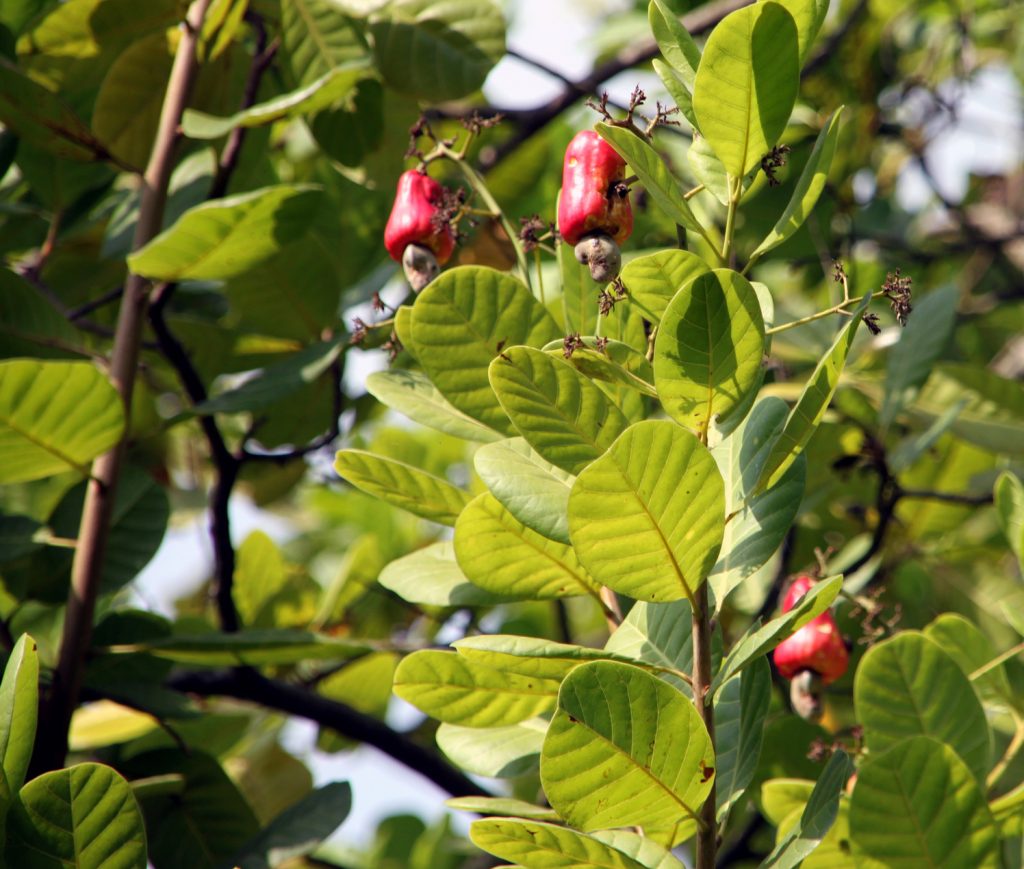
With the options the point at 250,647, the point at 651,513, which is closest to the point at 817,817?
the point at 651,513

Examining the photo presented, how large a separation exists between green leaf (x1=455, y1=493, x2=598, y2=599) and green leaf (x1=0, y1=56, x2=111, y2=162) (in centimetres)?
71

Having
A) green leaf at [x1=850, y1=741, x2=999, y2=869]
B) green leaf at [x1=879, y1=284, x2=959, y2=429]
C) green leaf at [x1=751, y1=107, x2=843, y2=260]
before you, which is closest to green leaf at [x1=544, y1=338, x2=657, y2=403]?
green leaf at [x1=751, y1=107, x2=843, y2=260]

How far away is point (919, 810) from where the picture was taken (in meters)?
0.89

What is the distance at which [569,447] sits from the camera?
2.64 feet

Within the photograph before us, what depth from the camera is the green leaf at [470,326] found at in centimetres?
91

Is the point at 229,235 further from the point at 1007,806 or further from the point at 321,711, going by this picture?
the point at 1007,806

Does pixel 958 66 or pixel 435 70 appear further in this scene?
pixel 958 66

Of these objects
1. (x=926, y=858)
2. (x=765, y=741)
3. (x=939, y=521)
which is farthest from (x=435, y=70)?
(x=939, y=521)

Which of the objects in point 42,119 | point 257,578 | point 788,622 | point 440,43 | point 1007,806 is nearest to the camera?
point 788,622

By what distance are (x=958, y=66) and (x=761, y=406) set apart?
2.15m

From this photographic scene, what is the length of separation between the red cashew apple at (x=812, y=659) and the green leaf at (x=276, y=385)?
21.2 inches

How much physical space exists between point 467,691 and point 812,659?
432 millimetres

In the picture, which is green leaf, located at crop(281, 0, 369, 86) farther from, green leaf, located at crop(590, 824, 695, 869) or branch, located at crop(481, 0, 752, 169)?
green leaf, located at crop(590, 824, 695, 869)

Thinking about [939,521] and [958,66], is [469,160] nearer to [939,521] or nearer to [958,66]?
[939,521]
